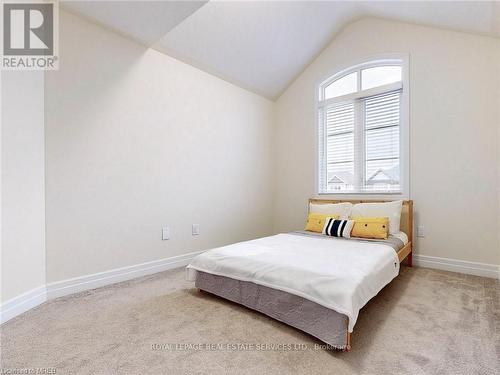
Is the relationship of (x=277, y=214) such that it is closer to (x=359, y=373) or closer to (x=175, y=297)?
Result: (x=175, y=297)

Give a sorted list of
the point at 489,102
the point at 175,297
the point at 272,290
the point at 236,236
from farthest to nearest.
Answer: the point at 236,236, the point at 489,102, the point at 175,297, the point at 272,290

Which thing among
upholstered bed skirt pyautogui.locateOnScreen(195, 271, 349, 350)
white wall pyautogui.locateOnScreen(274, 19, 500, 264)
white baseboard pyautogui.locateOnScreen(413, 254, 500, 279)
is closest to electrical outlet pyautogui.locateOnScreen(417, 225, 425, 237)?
white wall pyautogui.locateOnScreen(274, 19, 500, 264)

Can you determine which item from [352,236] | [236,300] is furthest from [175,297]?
[352,236]

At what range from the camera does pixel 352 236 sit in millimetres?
2686

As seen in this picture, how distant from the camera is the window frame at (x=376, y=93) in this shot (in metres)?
2.96

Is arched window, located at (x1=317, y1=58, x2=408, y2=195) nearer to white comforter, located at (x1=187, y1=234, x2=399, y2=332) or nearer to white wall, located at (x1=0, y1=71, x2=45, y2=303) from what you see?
white comforter, located at (x1=187, y1=234, x2=399, y2=332)

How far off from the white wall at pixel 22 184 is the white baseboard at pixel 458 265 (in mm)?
3603

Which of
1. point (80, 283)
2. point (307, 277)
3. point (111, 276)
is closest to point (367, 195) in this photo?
point (307, 277)

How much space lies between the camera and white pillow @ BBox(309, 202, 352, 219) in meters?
3.02


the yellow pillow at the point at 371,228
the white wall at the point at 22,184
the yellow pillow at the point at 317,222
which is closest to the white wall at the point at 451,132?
the yellow pillow at the point at 371,228

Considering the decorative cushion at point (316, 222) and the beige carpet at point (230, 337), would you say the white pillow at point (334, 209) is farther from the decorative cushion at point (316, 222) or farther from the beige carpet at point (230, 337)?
the beige carpet at point (230, 337)

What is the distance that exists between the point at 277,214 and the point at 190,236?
5.28ft

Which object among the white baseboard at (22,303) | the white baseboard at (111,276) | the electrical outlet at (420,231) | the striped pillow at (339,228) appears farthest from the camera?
the electrical outlet at (420,231)

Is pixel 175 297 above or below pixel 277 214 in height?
below
